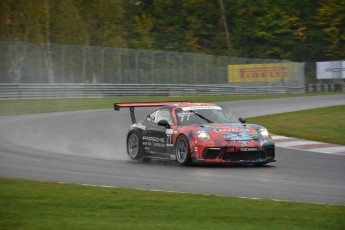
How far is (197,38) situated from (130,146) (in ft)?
169

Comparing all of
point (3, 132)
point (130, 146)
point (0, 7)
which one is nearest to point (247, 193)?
point (130, 146)

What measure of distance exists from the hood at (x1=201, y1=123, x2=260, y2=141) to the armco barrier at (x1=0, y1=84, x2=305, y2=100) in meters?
21.5

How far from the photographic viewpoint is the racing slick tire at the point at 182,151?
14.0 meters

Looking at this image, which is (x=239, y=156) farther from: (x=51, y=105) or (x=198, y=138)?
(x=51, y=105)

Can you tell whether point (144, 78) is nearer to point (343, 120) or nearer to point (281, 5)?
point (343, 120)

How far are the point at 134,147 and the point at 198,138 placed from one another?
2364mm

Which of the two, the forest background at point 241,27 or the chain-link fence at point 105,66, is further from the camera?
the forest background at point 241,27

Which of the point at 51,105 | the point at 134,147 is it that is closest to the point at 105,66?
the point at 51,105

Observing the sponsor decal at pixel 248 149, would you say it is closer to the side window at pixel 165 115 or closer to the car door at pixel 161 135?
the car door at pixel 161 135

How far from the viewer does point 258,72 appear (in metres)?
47.8

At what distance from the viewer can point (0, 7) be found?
3894 centimetres

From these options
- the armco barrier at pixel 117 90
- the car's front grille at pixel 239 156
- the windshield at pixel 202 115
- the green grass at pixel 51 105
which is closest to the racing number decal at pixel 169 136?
the windshield at pixel 202 115

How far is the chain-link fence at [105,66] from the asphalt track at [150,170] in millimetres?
14986

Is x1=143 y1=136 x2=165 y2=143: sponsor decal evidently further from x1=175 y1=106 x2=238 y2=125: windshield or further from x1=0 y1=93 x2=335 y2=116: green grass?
x1=0 y1=93 x2=335 y2=116: green grass
